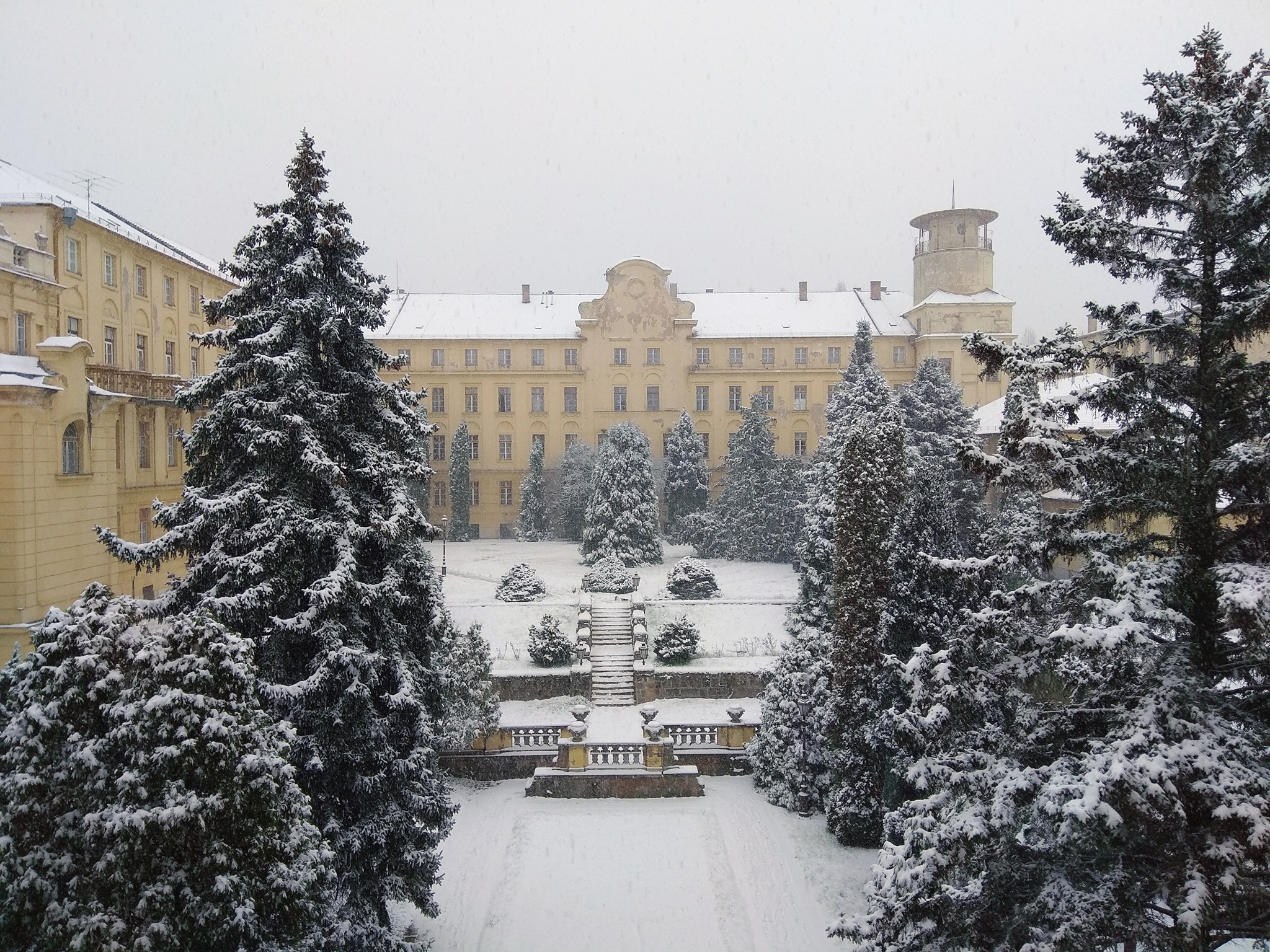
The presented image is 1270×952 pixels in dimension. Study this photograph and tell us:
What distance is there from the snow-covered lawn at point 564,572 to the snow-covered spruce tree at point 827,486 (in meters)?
1.85

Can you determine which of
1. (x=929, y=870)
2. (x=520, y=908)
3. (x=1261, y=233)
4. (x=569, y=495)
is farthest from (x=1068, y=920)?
(x=569, y=495)

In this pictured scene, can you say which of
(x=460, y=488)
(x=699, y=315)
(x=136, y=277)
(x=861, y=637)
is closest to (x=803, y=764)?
(x=861, y=637)

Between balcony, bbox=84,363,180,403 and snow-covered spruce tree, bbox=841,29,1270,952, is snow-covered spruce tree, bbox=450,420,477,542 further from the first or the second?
snow-covered spruce tree, bbox=841,29,1270,952

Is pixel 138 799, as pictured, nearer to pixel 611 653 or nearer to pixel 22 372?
pixel 22 372

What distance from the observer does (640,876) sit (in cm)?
1520

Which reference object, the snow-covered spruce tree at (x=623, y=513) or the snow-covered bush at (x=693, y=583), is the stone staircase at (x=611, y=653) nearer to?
the snow-covered bush at (x=693, y=583)

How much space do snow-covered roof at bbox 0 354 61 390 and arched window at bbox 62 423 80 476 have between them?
1.64 meters

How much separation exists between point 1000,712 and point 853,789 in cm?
839

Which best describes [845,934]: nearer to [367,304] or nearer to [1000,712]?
[1000,712]

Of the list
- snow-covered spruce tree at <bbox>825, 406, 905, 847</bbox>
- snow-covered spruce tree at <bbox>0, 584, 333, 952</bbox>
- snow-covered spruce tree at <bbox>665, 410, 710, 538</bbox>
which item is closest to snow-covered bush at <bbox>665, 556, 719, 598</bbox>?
snow-covered spruce tree at <bbox>825, 406, 905, 847</bbox>

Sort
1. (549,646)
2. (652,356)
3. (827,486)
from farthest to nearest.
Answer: (652,356) → (827,486) → (549,646)

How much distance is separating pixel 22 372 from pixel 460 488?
102ft

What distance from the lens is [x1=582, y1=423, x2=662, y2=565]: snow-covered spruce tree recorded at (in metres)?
38.0

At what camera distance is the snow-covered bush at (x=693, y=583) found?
32562mm
